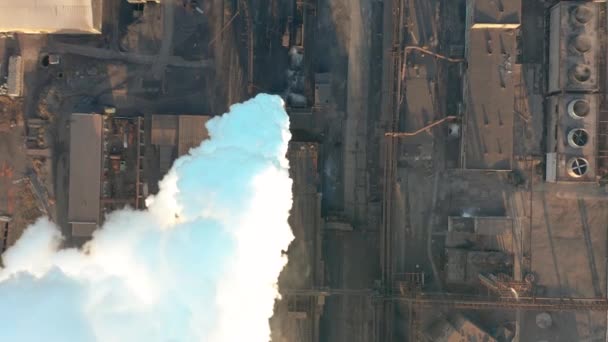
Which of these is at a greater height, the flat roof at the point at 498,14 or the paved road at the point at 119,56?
the flat roof at the point at 498,14

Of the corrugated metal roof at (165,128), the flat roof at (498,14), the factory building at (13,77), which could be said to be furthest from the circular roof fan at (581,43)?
the factory building at (13,77)

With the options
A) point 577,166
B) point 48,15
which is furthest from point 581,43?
point 48,15

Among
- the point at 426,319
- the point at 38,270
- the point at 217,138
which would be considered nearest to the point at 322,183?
the point at 217,138

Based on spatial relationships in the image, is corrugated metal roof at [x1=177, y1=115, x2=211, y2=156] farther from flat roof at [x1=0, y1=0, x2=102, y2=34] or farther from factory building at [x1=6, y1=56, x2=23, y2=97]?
factory building at [x1=6, y1=56, x2=23, y2=97]

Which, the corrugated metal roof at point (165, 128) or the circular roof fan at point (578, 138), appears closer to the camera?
the circular roof fan at point (578, 138)

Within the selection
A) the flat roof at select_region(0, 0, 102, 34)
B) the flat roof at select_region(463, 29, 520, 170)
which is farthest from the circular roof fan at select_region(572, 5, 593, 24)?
the flat roof at select_region(0, 0, 102, 34)

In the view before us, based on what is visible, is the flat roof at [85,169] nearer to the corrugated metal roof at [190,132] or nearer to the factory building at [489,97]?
the corrugated metal roof at [190,132]

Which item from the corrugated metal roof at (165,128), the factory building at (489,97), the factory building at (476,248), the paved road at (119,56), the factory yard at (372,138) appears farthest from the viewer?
the paved road at (119,56)
